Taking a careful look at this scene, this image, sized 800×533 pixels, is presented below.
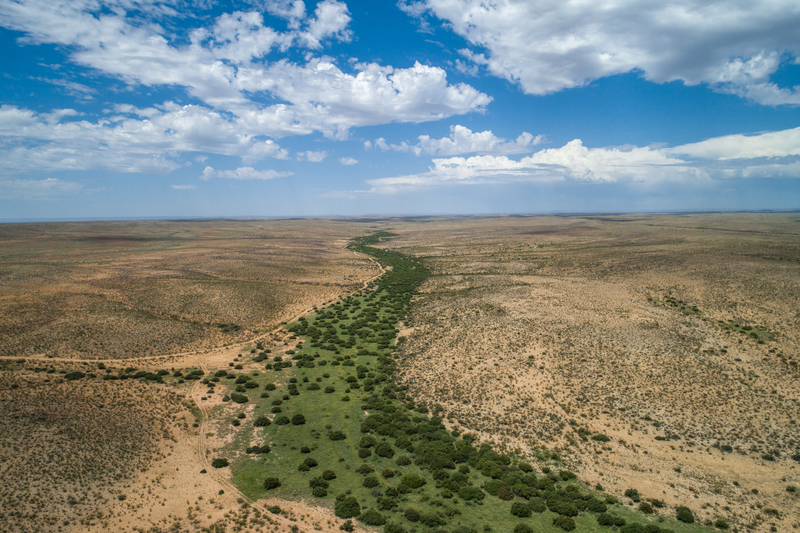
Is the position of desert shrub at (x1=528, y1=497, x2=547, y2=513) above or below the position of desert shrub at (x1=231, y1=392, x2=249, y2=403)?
below

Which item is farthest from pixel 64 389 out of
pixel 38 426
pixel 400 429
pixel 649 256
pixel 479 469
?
pixel 649 256

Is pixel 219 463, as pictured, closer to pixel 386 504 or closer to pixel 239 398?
pixel 239 398

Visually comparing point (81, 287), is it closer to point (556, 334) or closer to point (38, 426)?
point (38, 426)

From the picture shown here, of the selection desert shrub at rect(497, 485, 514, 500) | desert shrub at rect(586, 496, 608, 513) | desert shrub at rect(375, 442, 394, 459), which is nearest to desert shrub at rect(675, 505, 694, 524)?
desert shrub at rect(586, 496, 608, 513)

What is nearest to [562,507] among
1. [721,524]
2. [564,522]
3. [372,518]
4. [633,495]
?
[564,522]

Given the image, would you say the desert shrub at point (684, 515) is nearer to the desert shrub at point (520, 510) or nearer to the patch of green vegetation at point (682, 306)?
the desert shrub at point (520, 510)

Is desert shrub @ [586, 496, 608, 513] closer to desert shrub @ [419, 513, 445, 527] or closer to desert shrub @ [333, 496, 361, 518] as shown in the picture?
desert shrub @ [419, 513, 445, 527]
